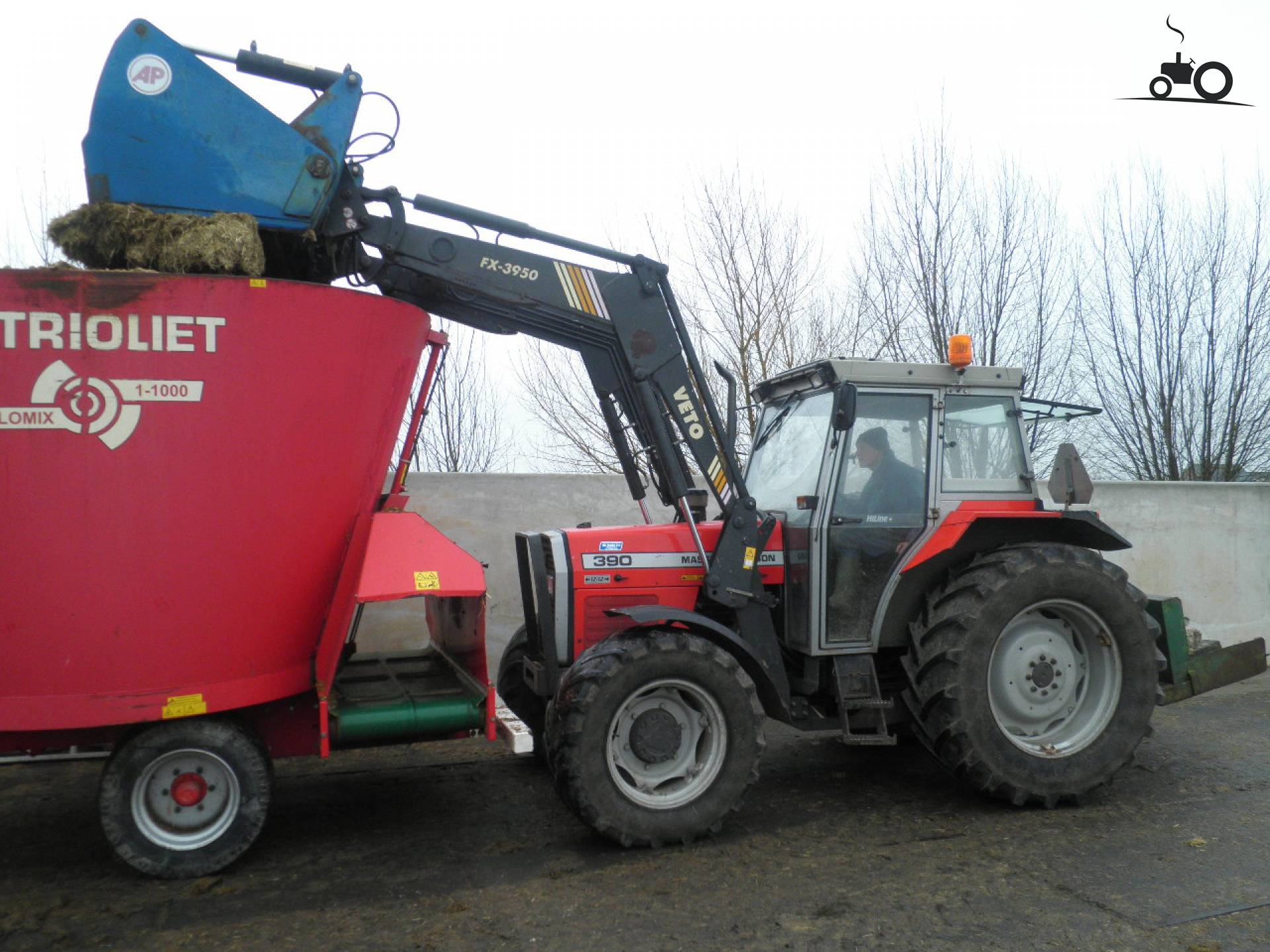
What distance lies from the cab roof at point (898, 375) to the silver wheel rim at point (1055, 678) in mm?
1257

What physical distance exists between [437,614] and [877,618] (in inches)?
105

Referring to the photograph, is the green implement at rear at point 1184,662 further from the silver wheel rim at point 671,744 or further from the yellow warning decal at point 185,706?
the yellow warning decal at point 185,706

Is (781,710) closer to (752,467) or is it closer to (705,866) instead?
(705,866)

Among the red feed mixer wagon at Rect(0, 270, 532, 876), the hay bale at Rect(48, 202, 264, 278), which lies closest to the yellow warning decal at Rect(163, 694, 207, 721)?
the red feed mixer wagon at Rect(0, 270, 532, 876)

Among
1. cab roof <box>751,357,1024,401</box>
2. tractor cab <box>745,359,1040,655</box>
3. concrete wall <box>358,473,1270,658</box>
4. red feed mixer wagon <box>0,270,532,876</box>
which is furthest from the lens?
concrete wall <box>358,473,1270,658</box>

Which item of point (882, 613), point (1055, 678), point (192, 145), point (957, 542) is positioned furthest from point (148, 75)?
point (1055, 678)

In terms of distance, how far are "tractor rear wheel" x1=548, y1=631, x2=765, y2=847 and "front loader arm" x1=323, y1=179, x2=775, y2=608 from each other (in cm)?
53

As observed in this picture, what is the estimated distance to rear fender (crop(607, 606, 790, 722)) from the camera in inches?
183

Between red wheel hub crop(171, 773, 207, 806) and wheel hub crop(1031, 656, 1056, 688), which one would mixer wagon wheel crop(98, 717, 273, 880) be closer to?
red wheel hub crop(171, 773, 207, 806)

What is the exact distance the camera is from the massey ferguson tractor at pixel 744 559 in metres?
4.47

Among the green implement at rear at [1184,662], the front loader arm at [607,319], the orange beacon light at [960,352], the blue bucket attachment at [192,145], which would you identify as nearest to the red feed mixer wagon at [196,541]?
the front loader arm at [607,319]

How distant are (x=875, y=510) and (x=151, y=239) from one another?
367 cm

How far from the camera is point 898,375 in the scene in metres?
5.28

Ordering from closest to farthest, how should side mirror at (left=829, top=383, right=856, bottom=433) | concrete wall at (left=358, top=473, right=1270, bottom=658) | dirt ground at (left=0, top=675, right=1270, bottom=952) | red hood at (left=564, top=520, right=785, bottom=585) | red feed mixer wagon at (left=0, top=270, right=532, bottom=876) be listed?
dirt ground at (left=0, top=675, right=1270, bottom=952) → red feed mixer wagon at (left=0, top=270, right=532, bottom=876) → side mirror at (left=829, top=383, right=856, bottom=433) → red hood at (left=564, top=520, right=785, bottom=585) → concrete wall at (left=358, top=473, right=1270, bottom=658)
